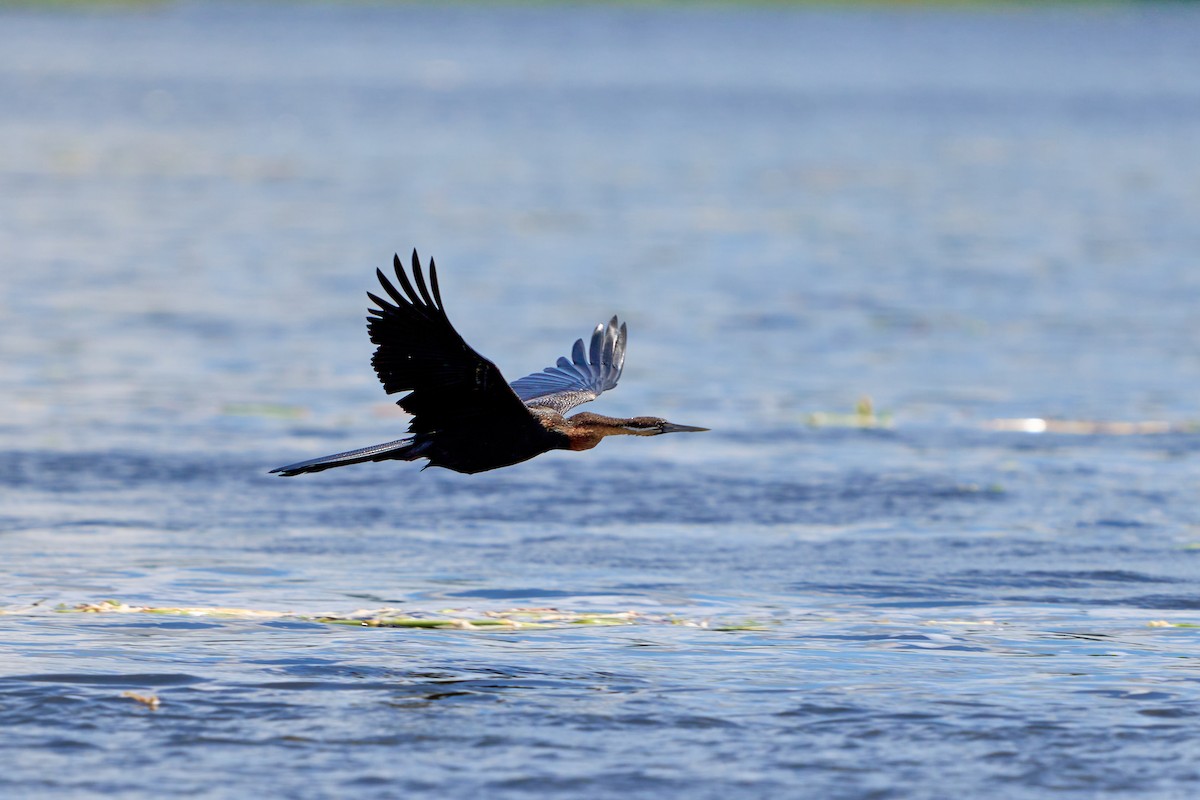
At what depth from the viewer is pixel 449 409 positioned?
8016 mm

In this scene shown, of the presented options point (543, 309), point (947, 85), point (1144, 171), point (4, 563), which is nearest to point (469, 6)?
point (947, 85)

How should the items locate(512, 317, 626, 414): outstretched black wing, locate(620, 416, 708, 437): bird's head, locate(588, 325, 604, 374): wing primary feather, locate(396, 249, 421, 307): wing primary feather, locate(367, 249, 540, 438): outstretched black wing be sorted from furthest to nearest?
locate(588, 325, 604, 374): wing primary feather → locate(512, 317, 626, 414): outstretched black wing → locate(620, 416, 708, 437): bird's head → locate(367, 249, 540, 438): outstretched black wing → locate(396, 249, 421, 307): wing primary feather

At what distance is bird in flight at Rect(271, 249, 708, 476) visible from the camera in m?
7.66

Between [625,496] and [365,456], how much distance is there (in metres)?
3.75

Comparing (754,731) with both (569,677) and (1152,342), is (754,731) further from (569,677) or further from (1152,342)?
(1152,342)

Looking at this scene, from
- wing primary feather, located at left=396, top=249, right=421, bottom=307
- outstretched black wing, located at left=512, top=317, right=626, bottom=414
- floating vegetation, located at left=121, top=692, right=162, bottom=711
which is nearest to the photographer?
floating vegetation, located at left=121, top=692, right=162, bottom=711

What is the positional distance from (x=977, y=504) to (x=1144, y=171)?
25.7 meters

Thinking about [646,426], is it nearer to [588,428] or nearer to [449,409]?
[588,428]

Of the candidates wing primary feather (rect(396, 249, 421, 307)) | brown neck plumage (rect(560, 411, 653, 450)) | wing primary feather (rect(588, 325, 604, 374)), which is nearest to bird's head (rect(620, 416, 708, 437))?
brown neck plumage (rect(560, 411, 653, 450))

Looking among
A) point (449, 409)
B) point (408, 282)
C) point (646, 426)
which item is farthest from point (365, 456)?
point (646, 426)

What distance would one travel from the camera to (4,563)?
31.2ft

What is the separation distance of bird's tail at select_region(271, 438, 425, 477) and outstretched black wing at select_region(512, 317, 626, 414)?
46.1 inches

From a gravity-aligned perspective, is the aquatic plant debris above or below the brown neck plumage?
below

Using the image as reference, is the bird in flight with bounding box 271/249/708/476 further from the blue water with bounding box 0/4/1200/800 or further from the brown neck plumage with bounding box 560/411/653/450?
the blue water with bounding box 0/4/1200/800
